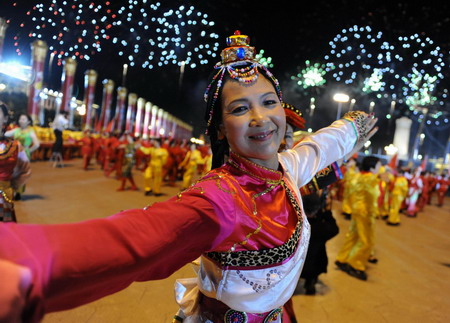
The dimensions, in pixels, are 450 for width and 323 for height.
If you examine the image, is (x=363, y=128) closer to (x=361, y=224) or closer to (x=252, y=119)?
(x=252, y=119)

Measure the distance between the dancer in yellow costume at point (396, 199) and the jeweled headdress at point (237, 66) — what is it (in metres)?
9.47

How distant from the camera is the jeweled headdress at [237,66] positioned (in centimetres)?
146

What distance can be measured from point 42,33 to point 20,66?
15.8 metres

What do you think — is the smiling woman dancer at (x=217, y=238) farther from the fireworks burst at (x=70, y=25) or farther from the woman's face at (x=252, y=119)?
the fireworks burst at (x=70, y=25)

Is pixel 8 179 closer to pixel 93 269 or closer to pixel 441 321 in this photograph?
pixel 93 269

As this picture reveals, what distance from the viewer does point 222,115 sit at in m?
1.49

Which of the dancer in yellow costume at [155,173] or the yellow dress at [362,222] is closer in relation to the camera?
the yellow dress at [362,222]

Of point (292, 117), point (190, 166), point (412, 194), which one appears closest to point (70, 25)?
point (292, 117)

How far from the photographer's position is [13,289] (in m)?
0.56

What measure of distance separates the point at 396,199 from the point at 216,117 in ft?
31.9

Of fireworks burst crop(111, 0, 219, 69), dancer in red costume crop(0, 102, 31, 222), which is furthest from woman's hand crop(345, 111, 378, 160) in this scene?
fireworks burst crop(111, 0, 219, 69)

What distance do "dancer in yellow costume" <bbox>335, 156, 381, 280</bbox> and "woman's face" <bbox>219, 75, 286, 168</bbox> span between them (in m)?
4.47

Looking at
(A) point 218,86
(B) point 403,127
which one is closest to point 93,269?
(A) point 218,86

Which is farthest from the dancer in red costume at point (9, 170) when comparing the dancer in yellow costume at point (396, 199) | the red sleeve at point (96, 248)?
the dancer in yellow costume at point (396, 199)
